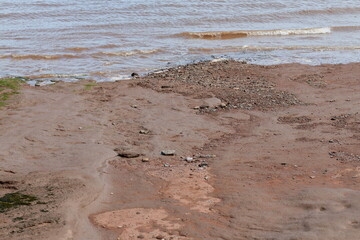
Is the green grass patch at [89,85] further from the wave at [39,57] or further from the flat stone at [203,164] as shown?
the flat stone at [203,164]

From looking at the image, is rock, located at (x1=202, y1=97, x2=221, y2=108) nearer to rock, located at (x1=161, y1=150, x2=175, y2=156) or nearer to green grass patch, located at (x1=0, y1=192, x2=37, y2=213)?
rock, located at (x1=161, y1=150, x2=175, y2=156)

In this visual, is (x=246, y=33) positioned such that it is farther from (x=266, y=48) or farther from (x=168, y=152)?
(x=168, y=152)

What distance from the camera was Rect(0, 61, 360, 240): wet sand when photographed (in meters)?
5.34

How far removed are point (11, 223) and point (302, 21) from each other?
1743cm

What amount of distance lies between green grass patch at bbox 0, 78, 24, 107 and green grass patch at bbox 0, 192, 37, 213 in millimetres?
3969

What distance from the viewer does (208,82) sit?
11570 millimetres

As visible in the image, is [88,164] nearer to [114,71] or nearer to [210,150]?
[210,150]

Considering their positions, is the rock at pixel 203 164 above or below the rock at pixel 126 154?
above

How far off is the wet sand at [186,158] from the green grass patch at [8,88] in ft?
0.67

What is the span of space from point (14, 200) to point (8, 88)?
17.4ft

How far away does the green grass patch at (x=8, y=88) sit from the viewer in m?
10.1

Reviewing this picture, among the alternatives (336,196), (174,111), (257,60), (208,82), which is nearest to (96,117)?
(174,111)

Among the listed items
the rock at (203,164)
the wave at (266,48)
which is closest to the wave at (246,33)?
the wave at (266,48)

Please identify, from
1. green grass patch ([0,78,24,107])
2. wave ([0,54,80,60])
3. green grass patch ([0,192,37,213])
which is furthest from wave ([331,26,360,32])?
green grass patch ([0,192,37,213])
